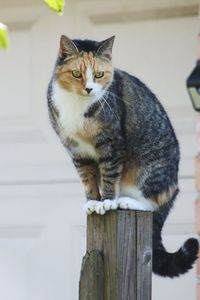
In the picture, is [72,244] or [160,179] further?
[72,244]

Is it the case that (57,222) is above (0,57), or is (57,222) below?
below

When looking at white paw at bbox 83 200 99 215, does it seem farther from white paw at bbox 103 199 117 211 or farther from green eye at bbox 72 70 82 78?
green eye at bbox 72 70 82 78

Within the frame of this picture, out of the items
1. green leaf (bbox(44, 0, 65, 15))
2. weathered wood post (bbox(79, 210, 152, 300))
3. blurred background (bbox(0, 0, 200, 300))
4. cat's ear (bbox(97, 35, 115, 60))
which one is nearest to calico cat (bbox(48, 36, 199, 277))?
cat's ear (bbox(97, 35, 115, 60))

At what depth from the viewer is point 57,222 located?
436cm

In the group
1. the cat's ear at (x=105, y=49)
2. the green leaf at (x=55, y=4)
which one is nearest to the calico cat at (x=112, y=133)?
the cat's ear at (x=105, y=49)

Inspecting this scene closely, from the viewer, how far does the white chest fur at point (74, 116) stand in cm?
263

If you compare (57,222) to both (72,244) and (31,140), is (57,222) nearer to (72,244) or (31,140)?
(72,244)

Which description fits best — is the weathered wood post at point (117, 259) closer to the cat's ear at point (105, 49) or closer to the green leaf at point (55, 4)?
the cat's ear at point (105, 49)

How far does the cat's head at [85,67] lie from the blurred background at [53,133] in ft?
5.37

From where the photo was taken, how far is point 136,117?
2.68m

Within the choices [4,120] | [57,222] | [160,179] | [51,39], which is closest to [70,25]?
[51,39]

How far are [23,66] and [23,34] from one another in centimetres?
15

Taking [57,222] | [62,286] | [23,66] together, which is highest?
[23,66]

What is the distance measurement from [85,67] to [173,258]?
0.55 m
